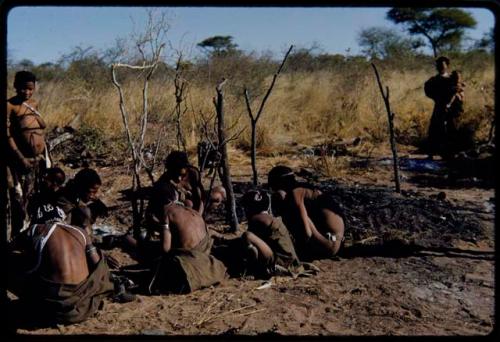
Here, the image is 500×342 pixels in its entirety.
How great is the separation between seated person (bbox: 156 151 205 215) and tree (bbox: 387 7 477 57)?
24.3m

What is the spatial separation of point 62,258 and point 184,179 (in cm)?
210

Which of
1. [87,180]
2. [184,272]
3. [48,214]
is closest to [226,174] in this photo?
[184,272]

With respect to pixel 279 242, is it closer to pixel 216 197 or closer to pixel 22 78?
pixel 216 197

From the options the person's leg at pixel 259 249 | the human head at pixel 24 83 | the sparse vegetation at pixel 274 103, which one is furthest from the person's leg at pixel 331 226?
the sparse vegetation at pixel 274 103

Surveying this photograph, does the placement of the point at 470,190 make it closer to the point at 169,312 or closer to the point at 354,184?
the point at 354,184

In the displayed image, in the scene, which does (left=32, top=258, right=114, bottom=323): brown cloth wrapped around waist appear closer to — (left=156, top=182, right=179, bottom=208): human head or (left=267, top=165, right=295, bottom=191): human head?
(left=156, top=182, right=179, bottom=208): human head

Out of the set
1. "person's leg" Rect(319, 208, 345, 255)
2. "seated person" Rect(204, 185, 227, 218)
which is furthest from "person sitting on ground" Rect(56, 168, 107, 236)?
"person's leg" Rect(319, 208, 345, 255)

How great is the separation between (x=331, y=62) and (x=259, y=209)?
17940 mm

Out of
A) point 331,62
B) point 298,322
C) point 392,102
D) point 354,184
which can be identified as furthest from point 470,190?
point 331,62

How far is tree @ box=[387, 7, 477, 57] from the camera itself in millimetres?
29234

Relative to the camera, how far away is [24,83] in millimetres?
6441

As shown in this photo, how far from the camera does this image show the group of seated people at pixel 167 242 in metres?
4.70

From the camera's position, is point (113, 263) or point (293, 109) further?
point (293, 109)

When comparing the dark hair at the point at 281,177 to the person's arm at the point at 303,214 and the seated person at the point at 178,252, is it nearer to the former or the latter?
the person's arm at the point at 303,214
